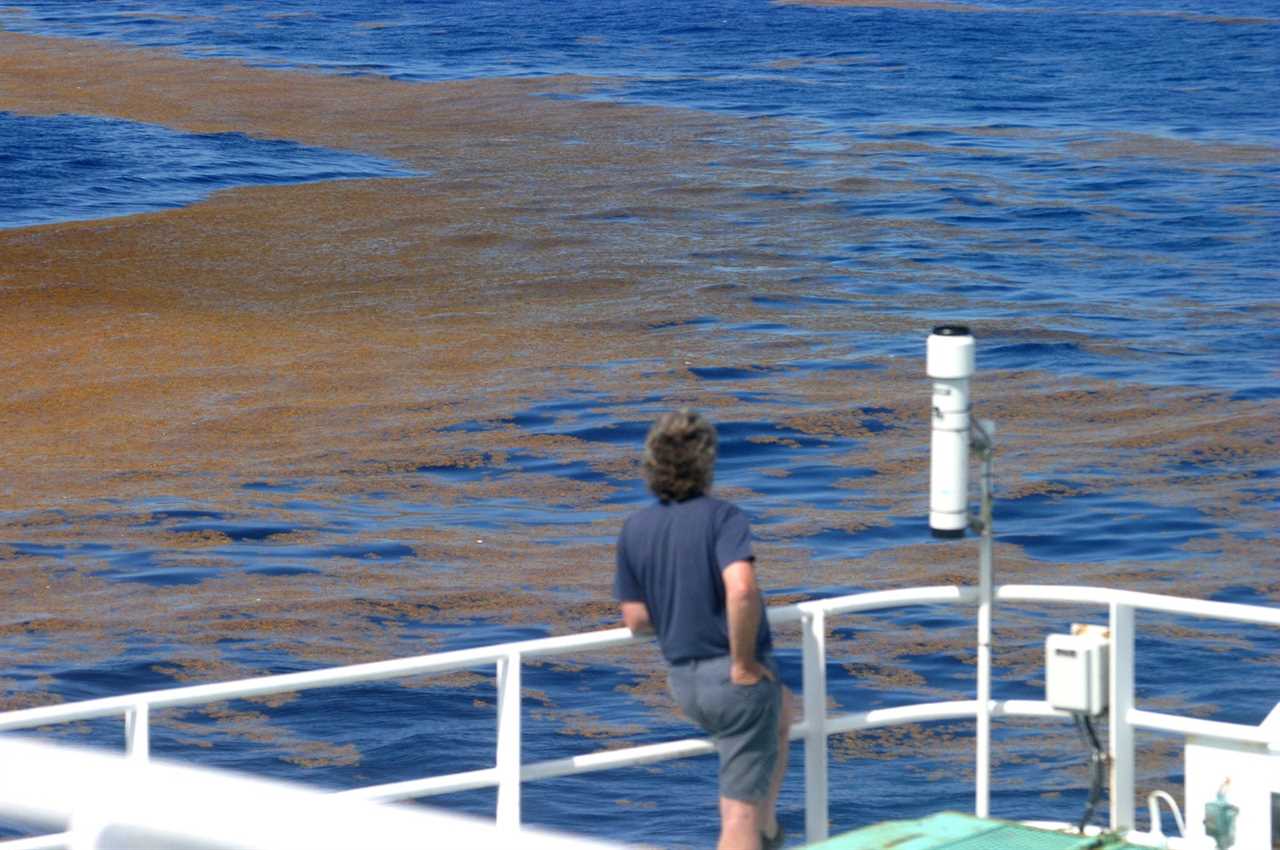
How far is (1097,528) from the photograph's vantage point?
16.5 m

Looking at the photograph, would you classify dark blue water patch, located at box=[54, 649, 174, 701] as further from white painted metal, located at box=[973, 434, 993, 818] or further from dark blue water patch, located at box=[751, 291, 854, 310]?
dark blue water patch, located at box=[751, 291, 854, 310]

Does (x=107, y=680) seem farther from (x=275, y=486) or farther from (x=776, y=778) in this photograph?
(x=776, y=778)

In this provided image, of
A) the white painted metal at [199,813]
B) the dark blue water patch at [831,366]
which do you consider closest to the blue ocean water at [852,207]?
the dark blue water patch at [831,366]

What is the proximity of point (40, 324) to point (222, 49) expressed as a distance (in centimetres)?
3720

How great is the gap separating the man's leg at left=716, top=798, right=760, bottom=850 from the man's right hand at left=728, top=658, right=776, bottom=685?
35cm

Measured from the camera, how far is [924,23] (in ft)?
234

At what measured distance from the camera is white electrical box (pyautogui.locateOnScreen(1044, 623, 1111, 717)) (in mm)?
5297

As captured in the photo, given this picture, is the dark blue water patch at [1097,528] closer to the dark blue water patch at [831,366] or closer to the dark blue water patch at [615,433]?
the dark blue water patch at [615,433]

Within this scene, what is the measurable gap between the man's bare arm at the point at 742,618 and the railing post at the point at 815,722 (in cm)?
29

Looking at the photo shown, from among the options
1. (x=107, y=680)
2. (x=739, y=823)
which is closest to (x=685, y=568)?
(x=739, y=823)

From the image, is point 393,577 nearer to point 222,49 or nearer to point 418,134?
point 418,134

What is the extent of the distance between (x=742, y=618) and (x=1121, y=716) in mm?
1235

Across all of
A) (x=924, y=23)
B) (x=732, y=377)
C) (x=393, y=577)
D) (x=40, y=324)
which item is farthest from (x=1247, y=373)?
(x=924, y=23)

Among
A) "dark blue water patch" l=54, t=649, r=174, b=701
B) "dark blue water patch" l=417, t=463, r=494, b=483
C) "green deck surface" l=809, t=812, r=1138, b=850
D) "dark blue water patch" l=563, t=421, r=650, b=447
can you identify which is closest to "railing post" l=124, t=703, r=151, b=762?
"green deck surface" l=809, t=812, r=1138, b=850
